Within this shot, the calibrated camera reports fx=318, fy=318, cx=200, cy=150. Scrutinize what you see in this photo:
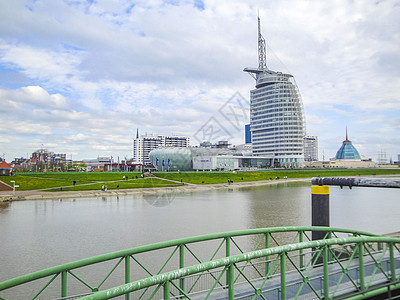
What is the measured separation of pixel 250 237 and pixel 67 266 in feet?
65.7

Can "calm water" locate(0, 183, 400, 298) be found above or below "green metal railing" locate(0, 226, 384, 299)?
below

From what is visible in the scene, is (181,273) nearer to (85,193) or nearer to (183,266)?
(183,266)

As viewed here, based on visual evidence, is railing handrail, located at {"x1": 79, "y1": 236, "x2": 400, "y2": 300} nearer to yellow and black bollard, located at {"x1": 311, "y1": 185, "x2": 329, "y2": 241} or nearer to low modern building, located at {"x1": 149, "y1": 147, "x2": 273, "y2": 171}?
yellow and black bollard, located at {"x1": 311, "y1": 185, "x2": 329, "y2": 241}

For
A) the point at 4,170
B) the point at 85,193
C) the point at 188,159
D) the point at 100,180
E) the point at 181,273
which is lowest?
the point at 85,193

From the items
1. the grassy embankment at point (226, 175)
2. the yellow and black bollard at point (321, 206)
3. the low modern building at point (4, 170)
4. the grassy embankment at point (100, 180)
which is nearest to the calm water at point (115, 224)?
the yellow and black bollard at point (321, 206)

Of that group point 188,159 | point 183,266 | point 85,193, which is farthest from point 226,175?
point 183,266

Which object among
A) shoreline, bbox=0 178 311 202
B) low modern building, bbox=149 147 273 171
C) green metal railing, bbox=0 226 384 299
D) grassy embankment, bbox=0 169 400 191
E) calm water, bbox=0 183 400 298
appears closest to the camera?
green metal railing, bbox=0 226 384 299

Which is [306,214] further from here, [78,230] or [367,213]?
[78,230]

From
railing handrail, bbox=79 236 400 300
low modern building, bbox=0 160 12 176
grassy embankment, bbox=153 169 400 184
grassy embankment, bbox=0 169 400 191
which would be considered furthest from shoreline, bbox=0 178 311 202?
railing handrail, bbox=79 236 400 300

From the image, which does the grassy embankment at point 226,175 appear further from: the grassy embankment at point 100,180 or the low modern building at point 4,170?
the low modern building at point 4,170

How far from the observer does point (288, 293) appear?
12195 millimetres

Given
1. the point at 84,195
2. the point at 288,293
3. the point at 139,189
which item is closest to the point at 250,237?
the point at 288,293

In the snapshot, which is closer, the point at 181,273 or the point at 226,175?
the point at 181,273

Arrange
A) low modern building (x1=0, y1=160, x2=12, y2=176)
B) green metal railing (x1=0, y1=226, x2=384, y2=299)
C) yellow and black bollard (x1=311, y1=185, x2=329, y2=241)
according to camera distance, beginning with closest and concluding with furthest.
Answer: green metal railing (x1=0, y1=226, x2=384, y2=299) < yellow and black bollard (x1=311, y1=185, x2=329, y2=241) < low modern building (x1=0, y1=160, x2=12, y2=176)
